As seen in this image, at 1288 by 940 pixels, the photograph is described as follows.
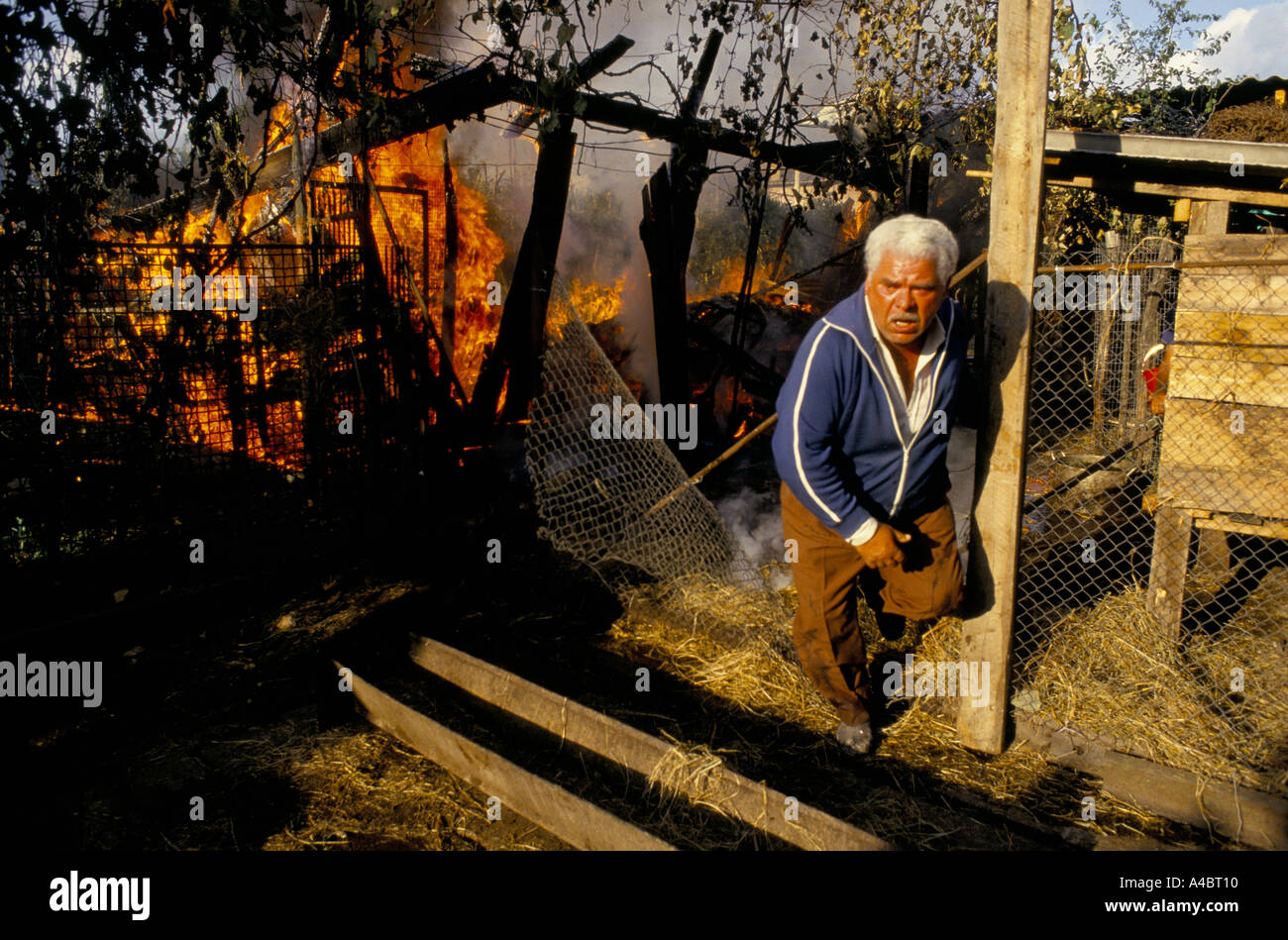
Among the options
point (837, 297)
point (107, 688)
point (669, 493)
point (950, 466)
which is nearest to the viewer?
point (107, 688)

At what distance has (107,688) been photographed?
4.77m

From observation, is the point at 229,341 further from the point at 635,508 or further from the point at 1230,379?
the point at 1230,379

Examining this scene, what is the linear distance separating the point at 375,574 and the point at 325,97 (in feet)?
13.0

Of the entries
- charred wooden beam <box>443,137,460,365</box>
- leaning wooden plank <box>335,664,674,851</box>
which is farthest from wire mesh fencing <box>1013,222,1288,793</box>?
charred wooden beam <box>443,137,460,365</box>

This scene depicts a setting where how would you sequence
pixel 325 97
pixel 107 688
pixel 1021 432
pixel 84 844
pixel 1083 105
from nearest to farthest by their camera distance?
pixel 84 844
pixel 1021 432
pixel 107 688
pixel 325 97
pixel 1083 105

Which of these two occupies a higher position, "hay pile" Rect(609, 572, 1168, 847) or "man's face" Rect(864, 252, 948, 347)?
"man's face" Rect(864, 252, 948, 347)

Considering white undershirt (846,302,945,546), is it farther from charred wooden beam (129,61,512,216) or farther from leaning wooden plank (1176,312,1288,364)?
charred wooden beam (129,61,512,216)

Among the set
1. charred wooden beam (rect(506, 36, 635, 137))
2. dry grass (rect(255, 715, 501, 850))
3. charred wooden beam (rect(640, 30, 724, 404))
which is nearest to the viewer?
dry grass (rect(255, 715, 501, 850))

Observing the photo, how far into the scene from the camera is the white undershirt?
360 cm

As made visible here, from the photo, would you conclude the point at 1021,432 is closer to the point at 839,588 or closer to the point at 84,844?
the point at 839,588

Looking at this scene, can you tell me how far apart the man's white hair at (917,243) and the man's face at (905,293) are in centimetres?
3

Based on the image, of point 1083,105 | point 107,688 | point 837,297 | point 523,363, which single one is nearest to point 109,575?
point 107,688

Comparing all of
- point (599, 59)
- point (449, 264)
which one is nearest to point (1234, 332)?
point (599, 59)

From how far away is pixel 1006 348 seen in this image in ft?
12.6
